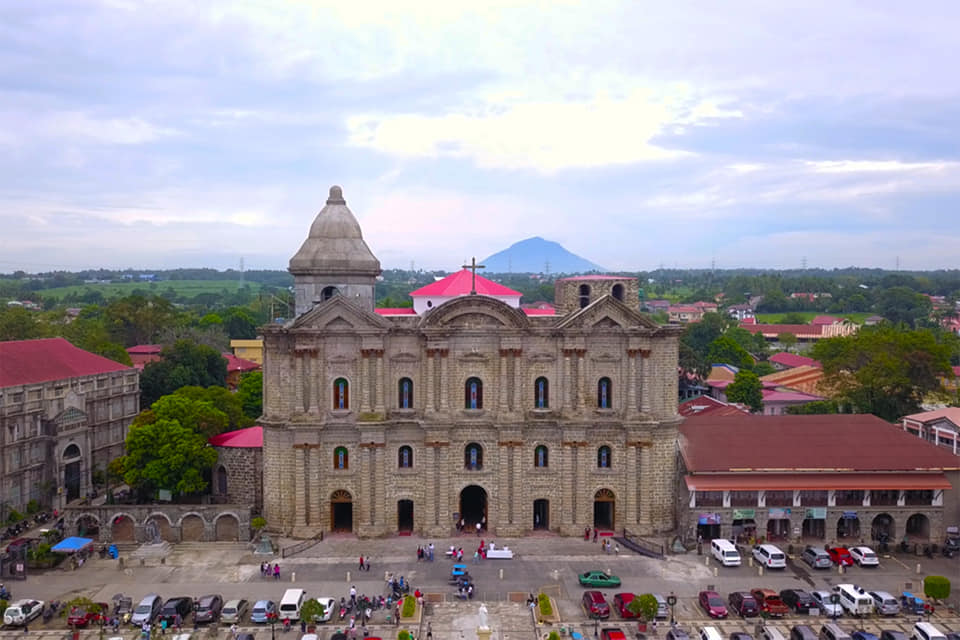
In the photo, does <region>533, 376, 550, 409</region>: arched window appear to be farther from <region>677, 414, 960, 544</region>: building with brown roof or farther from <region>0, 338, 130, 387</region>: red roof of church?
<region>0, 338, 130, 387</region>: red roof of church

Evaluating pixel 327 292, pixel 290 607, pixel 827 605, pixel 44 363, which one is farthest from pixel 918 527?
pixel 44 363

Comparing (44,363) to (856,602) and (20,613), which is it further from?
(856,602)

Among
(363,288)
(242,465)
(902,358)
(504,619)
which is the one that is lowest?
(504,619)

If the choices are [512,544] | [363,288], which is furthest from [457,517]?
[363,288]

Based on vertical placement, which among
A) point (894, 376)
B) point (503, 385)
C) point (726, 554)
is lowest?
point (726, 554)

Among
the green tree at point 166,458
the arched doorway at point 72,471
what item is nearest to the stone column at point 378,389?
the green tree at point 166,458

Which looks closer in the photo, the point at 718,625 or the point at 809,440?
the point at 718,625

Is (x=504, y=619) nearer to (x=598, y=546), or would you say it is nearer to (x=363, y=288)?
(x=598, y=546)
